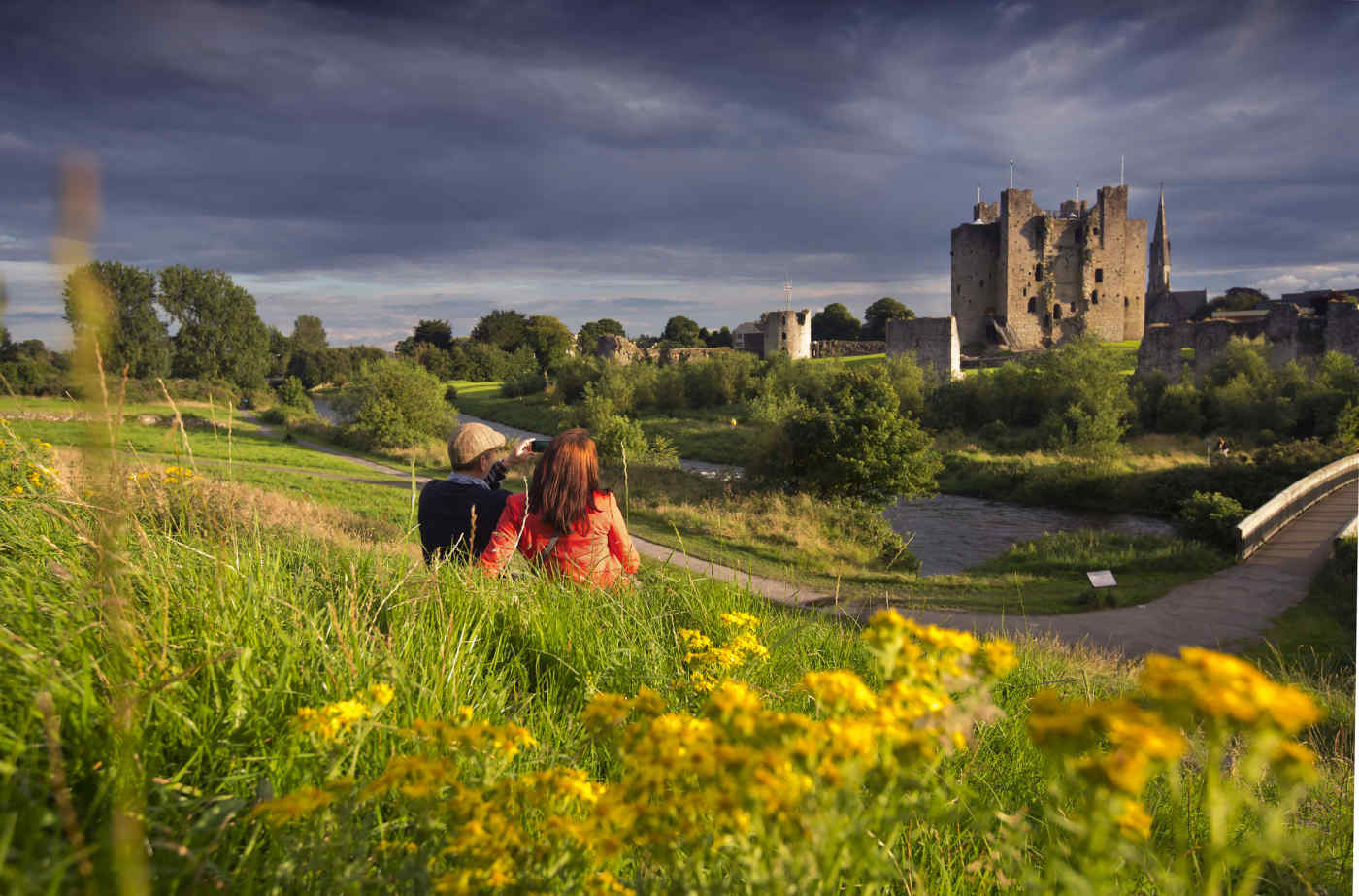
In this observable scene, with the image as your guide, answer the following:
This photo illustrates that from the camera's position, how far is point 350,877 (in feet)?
3.38

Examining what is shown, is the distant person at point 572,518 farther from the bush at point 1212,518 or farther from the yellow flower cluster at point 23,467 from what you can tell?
the bush at point 1212,518

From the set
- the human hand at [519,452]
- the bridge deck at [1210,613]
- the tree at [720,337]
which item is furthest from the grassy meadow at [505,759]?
the tree at [720,337]

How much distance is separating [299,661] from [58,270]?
1149 mm

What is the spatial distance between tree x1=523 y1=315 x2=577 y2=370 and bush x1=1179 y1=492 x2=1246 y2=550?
14765 millimetres

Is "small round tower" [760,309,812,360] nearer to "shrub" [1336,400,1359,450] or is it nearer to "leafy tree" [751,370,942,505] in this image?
"leafy tree" [751,370,942,505]

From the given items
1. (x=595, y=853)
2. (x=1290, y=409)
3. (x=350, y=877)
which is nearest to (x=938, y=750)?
(x=595, y=853)

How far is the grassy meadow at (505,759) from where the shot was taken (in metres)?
0.88

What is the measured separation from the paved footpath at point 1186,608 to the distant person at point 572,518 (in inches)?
147

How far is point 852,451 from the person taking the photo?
2009cm

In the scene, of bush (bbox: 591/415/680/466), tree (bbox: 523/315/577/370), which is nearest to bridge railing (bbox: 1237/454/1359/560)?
bush (bbox: 591/415/680/466)

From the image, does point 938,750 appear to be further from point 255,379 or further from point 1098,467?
point 1098,467

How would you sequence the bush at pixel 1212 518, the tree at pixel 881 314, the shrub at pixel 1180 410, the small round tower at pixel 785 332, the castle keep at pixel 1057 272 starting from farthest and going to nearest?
the tree at pixel 881 314 → the castle keep at pixel 1057 272 → the small round tower at pixel 785 332 → the shrub at pixel 1180 410 → the bush at pixel 1212 518

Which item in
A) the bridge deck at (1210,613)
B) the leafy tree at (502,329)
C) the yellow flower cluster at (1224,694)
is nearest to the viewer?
the yellow flower cluster at (1224,694)

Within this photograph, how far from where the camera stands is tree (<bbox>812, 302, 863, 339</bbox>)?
68.0 metres
